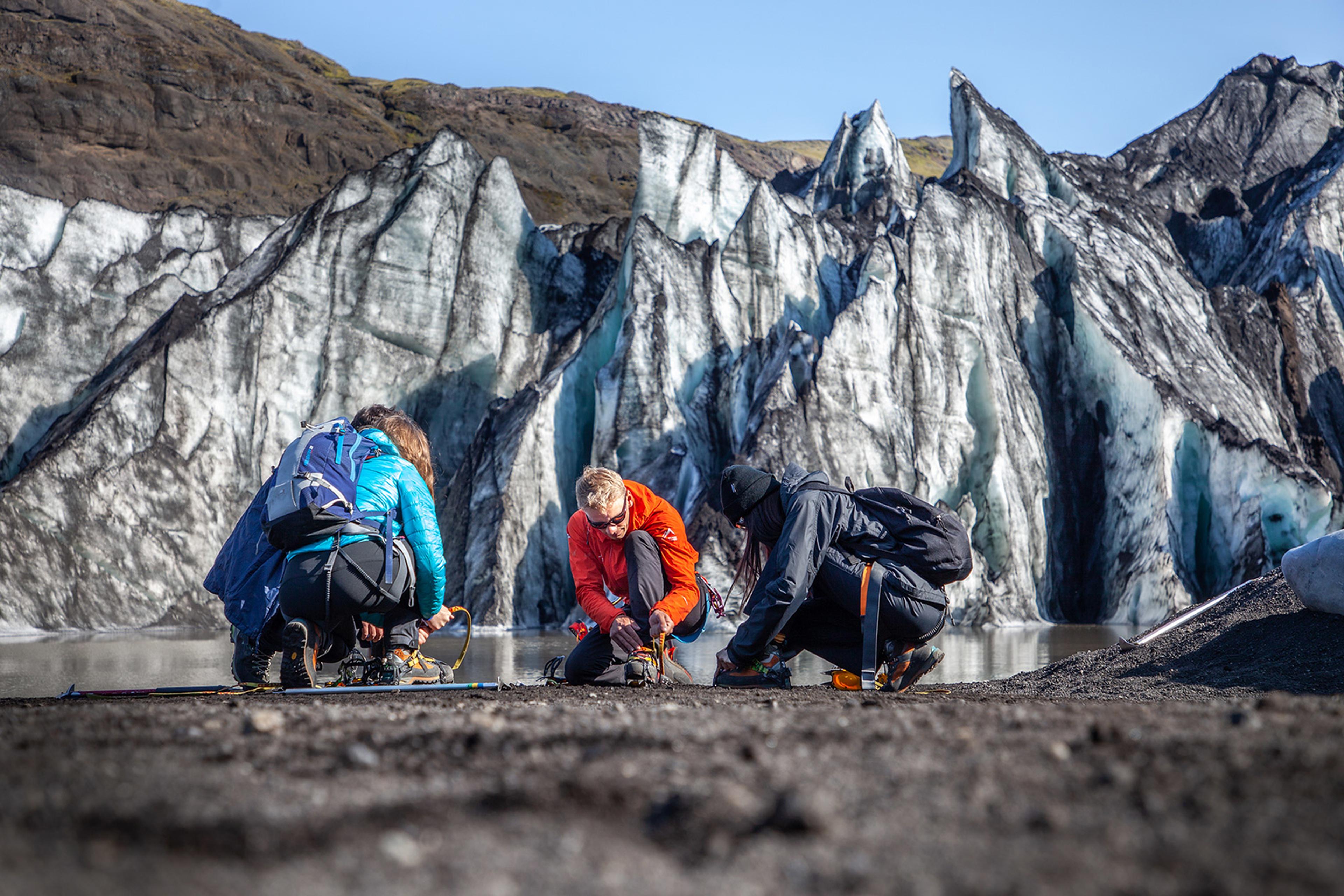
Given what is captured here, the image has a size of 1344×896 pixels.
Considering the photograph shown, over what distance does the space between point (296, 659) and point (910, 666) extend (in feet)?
8.10

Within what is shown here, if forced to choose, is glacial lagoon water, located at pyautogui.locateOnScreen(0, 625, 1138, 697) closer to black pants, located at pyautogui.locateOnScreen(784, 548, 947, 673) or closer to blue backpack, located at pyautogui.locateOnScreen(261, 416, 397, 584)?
black pants, located at pyautogui.locateOnScreen(784, 548, 947, 673)

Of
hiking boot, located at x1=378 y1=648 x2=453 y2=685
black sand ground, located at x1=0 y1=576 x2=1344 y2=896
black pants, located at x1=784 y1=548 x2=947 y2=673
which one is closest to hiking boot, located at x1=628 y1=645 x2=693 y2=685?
black pants, located at x1=784 y1=548 x2=947 y2=673

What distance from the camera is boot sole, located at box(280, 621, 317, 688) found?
374 cm

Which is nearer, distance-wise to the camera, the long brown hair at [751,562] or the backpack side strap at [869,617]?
the backpack side strap at [869,617]

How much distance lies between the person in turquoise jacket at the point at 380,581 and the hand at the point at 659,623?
0.90m

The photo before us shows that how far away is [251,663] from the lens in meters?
4.07

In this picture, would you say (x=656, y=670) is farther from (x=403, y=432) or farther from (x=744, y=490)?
(x=403, y=432)

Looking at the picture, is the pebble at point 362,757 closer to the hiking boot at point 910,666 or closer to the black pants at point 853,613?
the black pants at point 853,613

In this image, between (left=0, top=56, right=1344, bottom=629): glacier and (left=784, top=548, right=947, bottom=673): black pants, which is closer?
(left=784, top=548, right=947, bottom=673): black pants

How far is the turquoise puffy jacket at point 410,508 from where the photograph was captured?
4000mm

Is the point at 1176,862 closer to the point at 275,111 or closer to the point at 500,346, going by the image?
the point at 500,346

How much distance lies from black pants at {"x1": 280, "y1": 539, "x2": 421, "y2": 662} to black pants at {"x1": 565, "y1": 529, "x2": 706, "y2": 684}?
3.26 ft

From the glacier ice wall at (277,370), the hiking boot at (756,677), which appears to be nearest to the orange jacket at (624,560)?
the hiking boot at (756,677)

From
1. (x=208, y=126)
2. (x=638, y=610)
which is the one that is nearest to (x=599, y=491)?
(x=638, y=610)
